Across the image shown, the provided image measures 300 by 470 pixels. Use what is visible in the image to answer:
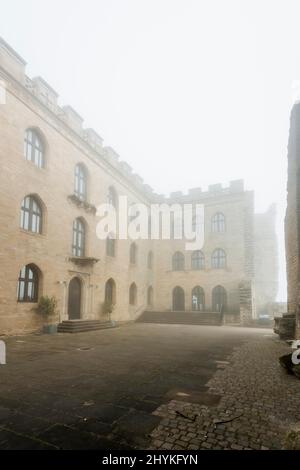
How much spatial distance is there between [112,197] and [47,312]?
10.4 meters

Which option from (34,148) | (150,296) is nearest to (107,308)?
(150,296)

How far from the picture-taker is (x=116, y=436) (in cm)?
307

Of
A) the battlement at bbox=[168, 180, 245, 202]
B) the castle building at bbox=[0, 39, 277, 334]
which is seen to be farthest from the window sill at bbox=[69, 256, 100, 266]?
the battlement at bbox=[168, 180, 245, 202]

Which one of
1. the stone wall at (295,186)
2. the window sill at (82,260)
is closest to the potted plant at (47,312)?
the window sill at (82,260)

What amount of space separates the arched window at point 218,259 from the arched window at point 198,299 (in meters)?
2.50

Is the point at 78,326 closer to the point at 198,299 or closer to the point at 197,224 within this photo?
the point at 198,299

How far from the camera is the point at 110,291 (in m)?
21.0

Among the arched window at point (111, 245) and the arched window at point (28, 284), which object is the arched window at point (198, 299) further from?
the arched window at point (28, 284)

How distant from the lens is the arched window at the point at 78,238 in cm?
1716

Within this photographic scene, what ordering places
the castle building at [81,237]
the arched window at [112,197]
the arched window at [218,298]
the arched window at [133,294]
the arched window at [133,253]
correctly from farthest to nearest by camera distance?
the arched window at [218,298], the arched window at [133,253], the arched window at [133,294], the arched window at [112,197], the castle building at [81,237]

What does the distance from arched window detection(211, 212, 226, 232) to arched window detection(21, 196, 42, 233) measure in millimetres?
16909
